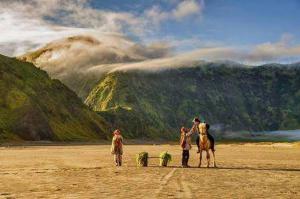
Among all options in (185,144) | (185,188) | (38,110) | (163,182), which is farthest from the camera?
(38,110)

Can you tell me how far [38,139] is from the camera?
136375 mm

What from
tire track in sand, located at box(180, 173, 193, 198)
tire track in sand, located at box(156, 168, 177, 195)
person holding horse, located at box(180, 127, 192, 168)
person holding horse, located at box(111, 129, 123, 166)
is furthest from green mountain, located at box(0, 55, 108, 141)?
tire track in sand, located at box(180, 173, 193, 198)

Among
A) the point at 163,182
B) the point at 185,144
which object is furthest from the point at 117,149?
the point at 163,182

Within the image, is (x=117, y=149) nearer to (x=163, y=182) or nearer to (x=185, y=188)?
(x=163, y=182)

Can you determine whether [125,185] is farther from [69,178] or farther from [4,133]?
[4,133]

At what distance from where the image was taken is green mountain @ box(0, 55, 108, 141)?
453 ft

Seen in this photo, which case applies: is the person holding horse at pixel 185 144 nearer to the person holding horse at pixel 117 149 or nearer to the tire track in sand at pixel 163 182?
the person holding horse at pixel 117 149

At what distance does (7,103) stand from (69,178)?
12638 centimetres

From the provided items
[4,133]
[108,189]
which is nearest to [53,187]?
[108,189]

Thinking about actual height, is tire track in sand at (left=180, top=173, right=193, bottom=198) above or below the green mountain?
below

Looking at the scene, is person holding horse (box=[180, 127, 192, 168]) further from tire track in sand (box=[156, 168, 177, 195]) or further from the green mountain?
the green mountain

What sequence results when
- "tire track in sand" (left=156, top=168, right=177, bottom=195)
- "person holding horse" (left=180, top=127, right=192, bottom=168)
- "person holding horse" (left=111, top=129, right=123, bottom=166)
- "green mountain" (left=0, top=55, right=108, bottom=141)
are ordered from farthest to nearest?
"green mountain" (left=0, top=55, right=108, bottom=141), "person holding horse" (left=111, top=129, right=123, bottom=166), "person holding horse" (left=180, top=127, right=192, bottom=168), "tire track in sand" (left=156, top=168, right=177, bottom=195)

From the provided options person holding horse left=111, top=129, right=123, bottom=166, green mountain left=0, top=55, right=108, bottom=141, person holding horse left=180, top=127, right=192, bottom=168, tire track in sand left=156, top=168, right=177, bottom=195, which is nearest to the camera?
tire track in sand left=156, top=168, right=177, bottom=195

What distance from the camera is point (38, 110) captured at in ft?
474
